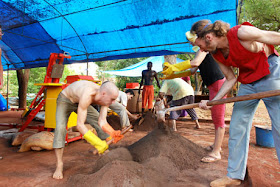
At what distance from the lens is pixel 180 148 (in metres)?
2.51

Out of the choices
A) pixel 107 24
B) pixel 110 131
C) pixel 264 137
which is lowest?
pixel 264 137

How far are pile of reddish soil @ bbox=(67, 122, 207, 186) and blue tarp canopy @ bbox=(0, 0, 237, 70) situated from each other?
3.06m

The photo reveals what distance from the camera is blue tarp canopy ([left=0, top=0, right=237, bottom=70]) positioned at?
14.1 ft

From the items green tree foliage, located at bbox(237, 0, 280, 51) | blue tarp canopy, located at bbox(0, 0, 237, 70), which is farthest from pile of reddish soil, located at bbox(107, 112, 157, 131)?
green tree foliage, located at bbox(237, 0, 280, 51)

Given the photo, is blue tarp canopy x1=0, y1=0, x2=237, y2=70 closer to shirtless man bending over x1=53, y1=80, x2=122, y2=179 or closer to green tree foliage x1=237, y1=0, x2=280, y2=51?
shirtless man bending over x1=53, y1=80, x2=122, y2=179

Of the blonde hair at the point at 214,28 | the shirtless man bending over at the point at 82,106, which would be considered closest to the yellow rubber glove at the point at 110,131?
the shirtless man bending over at the point at 82,106

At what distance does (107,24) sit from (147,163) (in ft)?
14.4

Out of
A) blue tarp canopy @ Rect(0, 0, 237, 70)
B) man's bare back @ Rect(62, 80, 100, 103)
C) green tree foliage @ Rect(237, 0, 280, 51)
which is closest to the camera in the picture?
man's bare back @ Rect(62, 80, 100, 103)

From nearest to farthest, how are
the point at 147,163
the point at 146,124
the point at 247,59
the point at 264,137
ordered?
1. the point at 247,59
2. the point at 147,163
3. the point at 264,137
4. the point at 146,124

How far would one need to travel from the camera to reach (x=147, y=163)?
2148mm

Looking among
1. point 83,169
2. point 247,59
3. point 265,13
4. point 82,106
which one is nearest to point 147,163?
point 83,169

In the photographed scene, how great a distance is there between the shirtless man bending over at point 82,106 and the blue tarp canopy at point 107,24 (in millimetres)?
3147

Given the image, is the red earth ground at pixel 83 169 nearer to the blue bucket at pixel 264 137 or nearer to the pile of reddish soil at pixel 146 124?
the blue bucket at pixel 264 137

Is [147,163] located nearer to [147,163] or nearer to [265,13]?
[147,163]
